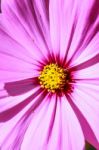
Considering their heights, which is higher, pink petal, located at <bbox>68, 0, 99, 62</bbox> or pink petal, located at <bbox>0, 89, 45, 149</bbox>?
pink petal, located at <bbox>68, 0, 99, 62</bbox>

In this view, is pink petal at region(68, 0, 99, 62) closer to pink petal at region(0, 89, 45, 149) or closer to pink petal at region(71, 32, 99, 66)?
pink petal at region(71, 32, 99, 66)

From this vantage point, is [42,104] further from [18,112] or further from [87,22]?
[87,22]

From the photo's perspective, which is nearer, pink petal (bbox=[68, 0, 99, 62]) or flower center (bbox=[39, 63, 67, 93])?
pink petal (bbox=[68, 0, 99, 62])

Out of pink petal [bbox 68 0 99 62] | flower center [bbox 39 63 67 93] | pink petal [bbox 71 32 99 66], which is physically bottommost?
flower center [bbox 39 63 67 93]

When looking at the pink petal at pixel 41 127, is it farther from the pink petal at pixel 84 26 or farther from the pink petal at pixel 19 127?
the pink petal at pixel 84 26

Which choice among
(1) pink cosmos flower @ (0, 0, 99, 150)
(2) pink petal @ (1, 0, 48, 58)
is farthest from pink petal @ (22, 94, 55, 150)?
(2) pink petal @ (1, 0, 48, 58)

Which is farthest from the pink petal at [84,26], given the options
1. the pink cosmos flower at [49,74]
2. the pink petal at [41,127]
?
the pink petal at [41,127]

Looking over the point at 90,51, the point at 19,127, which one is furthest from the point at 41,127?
the point at 90,51

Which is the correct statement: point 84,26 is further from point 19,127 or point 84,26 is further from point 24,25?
point 19,127
